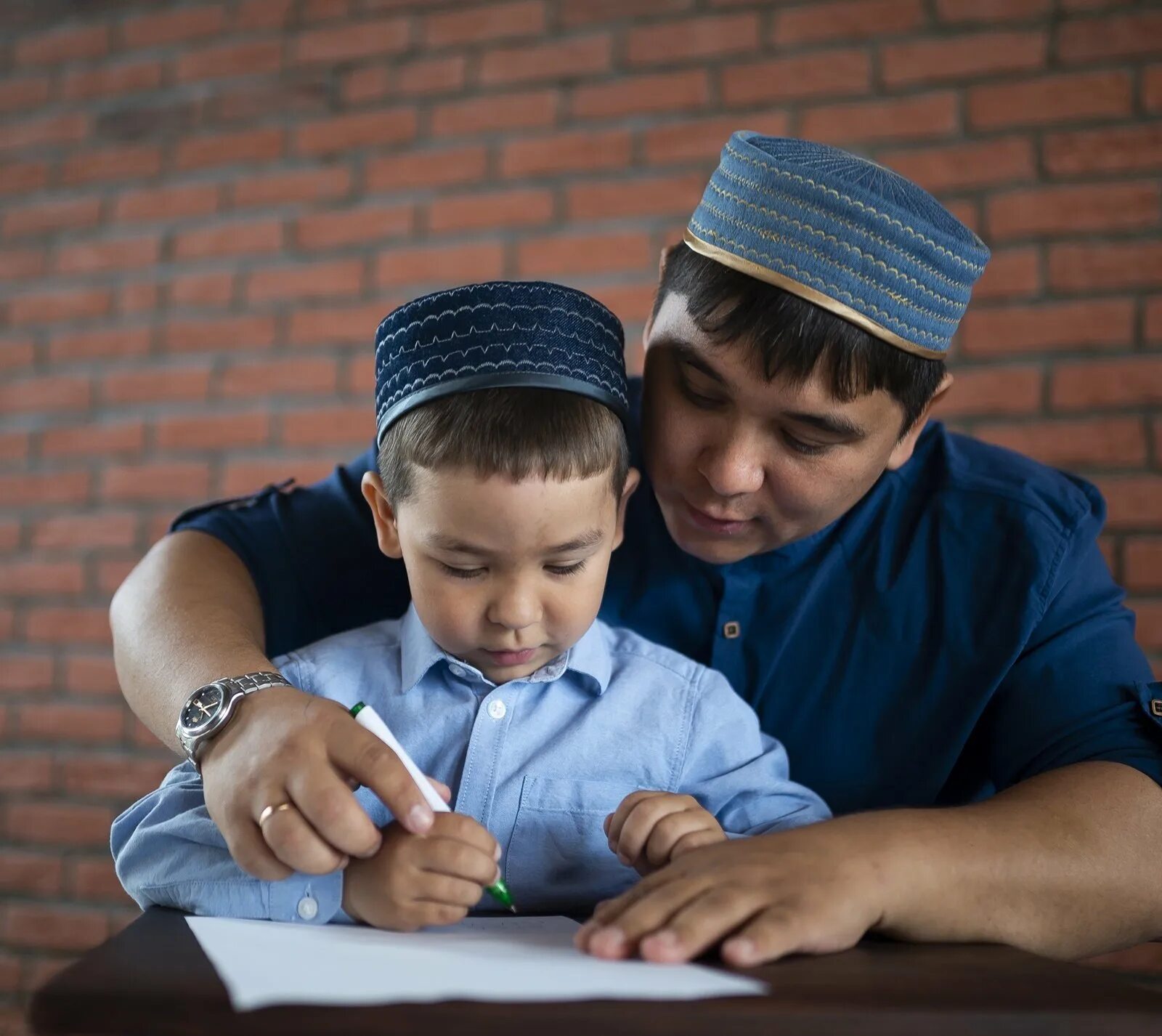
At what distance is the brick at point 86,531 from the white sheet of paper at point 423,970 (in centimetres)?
214

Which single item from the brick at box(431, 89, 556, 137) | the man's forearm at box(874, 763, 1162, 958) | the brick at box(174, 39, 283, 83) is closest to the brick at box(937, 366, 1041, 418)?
the brick at box(431, 89, 556, 137)

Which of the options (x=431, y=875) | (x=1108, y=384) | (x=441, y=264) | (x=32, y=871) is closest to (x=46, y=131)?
(x=441, y=264)

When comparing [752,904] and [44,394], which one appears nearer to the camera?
[752,904]

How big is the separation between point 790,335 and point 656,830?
488 mm

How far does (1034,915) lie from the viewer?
948 millimetres

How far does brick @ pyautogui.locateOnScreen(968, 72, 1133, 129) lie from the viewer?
2170mm

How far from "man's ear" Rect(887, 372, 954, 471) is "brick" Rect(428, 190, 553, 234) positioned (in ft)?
4.63

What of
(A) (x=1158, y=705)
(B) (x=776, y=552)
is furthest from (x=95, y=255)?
(A) (x=1158, y=705)

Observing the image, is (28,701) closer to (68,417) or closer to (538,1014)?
(68,417)

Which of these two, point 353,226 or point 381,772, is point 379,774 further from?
point 353,226

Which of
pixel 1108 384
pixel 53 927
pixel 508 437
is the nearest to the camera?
pixel 508 437

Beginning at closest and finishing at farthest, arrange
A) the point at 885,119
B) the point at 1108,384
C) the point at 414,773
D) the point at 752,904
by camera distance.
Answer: the point at 752,904 → the point at 414,773 → the point at 1108,384 → the point at 885,119

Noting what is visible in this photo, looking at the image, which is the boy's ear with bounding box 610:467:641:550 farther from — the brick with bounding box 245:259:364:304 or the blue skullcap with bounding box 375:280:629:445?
the brick with bounding box 245:259:364:304

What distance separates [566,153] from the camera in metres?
2.53
